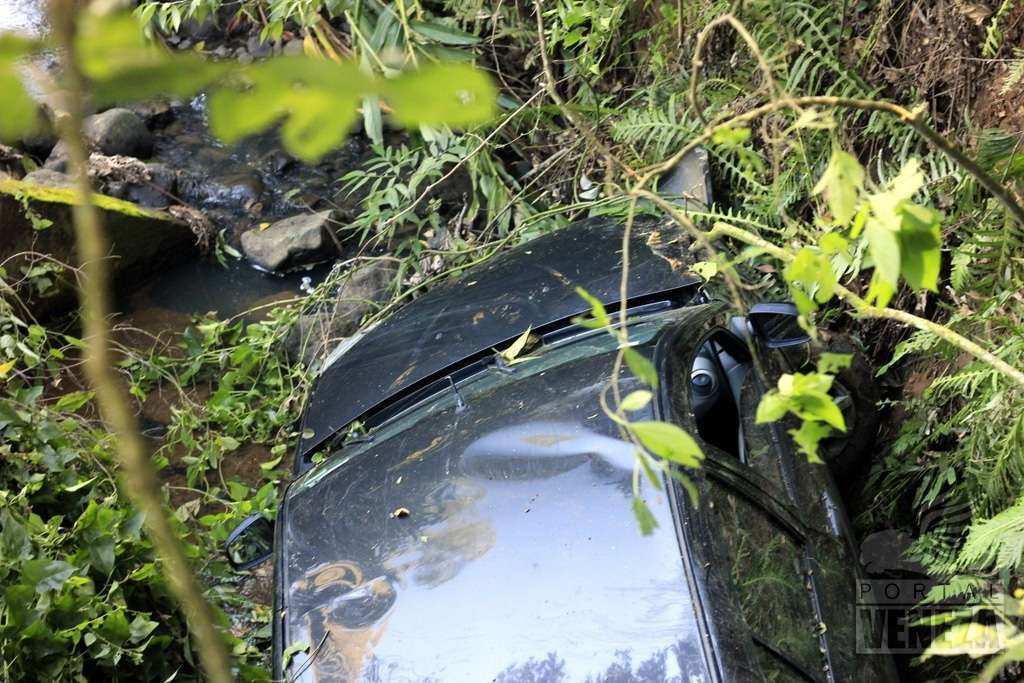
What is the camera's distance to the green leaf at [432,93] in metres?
0.55

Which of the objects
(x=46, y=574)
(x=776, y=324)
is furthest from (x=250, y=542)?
(x=776, y=324)

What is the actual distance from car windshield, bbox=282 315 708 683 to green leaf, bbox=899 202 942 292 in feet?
3.30

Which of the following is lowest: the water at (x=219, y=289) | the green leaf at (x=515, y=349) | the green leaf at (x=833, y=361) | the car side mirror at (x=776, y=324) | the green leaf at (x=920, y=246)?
the water at (x=219, y=289)

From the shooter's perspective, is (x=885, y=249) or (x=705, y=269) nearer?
(x=885, y=249)

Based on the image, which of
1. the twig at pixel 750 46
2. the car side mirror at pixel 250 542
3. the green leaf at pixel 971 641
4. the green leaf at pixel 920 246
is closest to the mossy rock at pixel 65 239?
the car side mirror at pixel 250 542

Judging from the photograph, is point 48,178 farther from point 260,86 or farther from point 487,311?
point 260,86

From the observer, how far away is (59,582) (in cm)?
262

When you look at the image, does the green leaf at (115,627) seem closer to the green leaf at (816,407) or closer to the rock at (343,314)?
the green leaf at (816,407)

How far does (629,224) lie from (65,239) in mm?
5111

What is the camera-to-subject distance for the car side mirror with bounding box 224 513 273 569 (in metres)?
2.96

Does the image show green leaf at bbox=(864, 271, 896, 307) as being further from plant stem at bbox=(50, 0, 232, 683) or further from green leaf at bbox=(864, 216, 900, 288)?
plant stem at bbox=(50, 0, 232, 683)

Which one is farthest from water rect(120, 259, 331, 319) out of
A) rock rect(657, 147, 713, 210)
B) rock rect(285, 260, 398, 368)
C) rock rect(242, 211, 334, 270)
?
rock rect(657, 147, 713, 210)

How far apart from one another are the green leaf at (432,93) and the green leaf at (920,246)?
78 centimetres

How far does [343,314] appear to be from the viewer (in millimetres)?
5160
